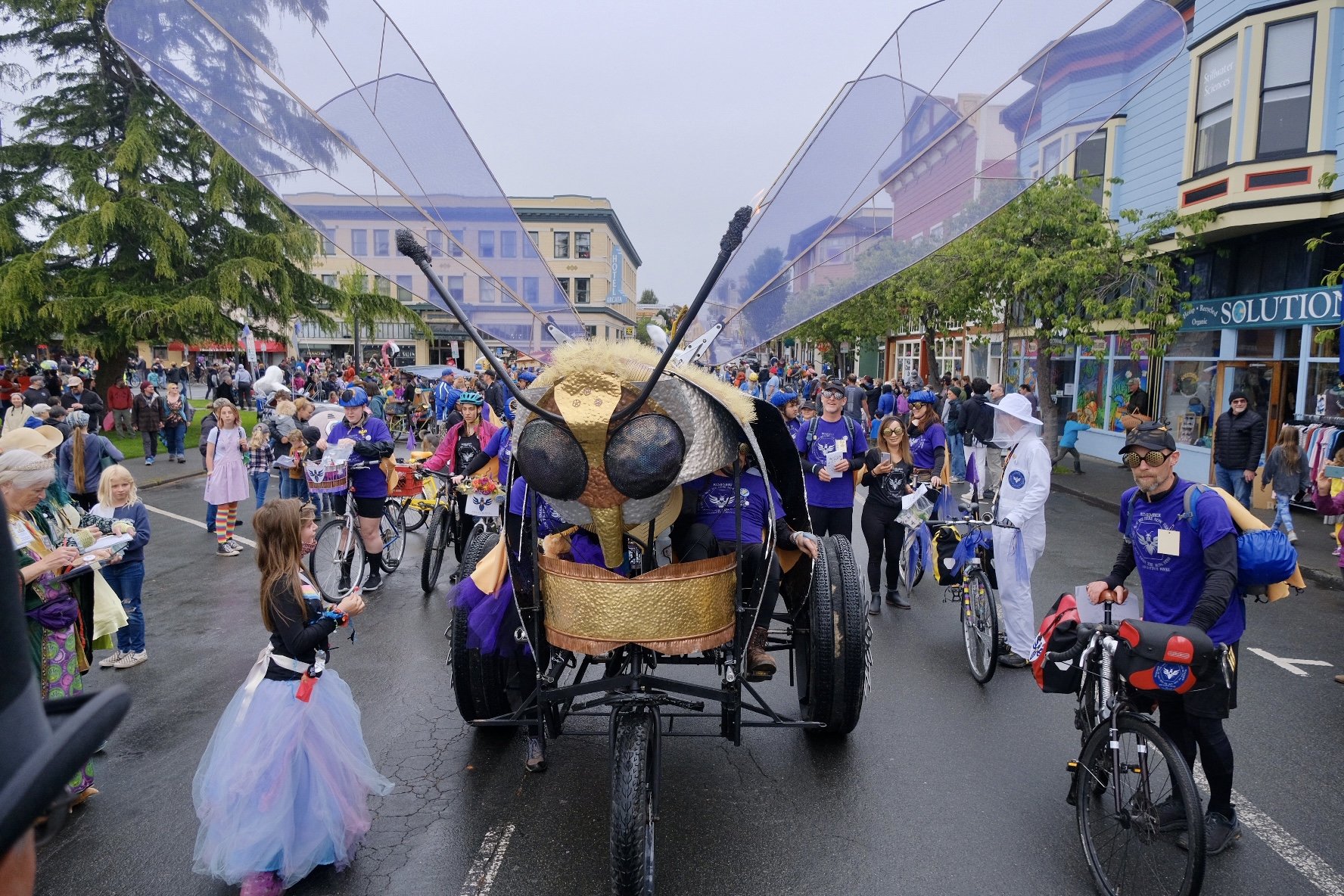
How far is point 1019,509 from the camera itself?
18.8ft

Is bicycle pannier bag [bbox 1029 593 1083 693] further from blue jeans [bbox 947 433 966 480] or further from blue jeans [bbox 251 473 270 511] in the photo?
blue jeans [bbox 947 433 966 480]

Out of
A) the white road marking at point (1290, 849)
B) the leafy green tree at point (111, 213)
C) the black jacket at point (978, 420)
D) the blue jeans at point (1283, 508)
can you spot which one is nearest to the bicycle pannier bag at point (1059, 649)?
the white road marking at point (1290, 849)

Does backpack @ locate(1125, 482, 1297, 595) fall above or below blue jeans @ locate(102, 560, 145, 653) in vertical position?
above

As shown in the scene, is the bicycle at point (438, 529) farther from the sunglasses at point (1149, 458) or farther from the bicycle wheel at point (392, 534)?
the sunglasses at point (1149, 458)

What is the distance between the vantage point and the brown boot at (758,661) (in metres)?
3.83

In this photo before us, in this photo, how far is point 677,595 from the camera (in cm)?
322

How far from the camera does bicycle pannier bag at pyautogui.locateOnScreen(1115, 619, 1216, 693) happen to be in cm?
330

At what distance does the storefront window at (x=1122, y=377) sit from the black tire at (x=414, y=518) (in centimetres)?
1398

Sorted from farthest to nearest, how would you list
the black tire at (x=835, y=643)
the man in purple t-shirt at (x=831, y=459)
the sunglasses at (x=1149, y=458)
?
the man in purple t-shirt at (x=831, y=459), the black tire at (x=835, y=643), the sunglasses at (x=1149, y=458)

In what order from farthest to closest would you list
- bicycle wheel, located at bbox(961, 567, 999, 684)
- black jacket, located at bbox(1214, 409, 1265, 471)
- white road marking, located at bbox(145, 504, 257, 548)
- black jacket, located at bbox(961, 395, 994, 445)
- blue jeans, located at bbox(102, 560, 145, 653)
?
black jacket, located at bbox(961, 395, 994, 445) < black jacket, located at bbox(1214, 409, 1265, 471) < white road marking, located at bbox(145, 504, 257, 548) < blue jeans, located at bbox(102, 560, 145, 653) < bicycle wheel, located at bbox(961, 567, 999, 684)

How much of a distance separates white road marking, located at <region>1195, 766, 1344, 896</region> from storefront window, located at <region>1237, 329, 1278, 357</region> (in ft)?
39.8

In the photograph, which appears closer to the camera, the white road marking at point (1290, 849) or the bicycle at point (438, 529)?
the white road marking at point (1290, 849)

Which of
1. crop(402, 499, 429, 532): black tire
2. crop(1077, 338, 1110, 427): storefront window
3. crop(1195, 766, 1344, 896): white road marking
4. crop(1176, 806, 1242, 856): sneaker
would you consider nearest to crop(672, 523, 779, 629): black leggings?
crop(1176, 806, 1242, 856): sneaker

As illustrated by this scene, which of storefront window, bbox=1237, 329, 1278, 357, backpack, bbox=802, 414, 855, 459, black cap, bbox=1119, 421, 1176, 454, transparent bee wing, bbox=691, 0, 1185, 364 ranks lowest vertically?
backpack, bbox=802, 414, 855, 459
